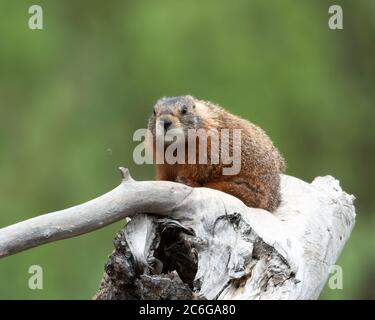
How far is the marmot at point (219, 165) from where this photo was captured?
7.34 m

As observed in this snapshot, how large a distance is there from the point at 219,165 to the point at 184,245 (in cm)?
128

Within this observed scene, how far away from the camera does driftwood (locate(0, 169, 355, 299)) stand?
5867 millimetres

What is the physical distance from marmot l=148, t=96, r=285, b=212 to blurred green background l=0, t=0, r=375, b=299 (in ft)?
19.2

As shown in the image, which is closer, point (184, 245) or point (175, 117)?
point (184, 245)

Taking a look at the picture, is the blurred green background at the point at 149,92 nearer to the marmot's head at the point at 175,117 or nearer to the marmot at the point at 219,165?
the marmot at the point at 219,165

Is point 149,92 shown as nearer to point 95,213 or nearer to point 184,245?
point 184,245

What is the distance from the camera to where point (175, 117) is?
24.4 feet

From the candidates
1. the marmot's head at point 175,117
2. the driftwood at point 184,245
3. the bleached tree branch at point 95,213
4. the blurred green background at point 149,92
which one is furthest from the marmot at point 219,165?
the blurred green background at point 149,92

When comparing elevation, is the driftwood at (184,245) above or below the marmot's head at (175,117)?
below

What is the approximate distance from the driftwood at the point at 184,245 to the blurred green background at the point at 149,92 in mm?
6979

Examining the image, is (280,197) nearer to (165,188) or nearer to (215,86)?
(165,188)

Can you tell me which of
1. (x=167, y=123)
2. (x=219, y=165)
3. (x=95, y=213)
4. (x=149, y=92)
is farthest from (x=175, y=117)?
(x=149, y=92)

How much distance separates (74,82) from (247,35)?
310 centimetres
